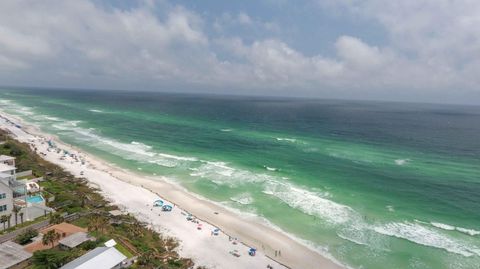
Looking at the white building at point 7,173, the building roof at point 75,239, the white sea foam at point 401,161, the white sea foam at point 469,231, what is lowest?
the white sea foam at point 469,231

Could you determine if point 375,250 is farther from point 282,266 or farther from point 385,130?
point 385,130

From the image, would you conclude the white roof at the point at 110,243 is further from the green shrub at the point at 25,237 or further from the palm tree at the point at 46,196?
the palm tree at the point at 46,196

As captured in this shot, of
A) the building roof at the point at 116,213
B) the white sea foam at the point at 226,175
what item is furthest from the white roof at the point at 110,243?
the white sea foam at the point at 226,175

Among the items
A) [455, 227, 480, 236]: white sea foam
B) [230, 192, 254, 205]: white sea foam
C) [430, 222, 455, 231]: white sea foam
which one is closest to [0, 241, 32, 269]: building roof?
[230, 192, 254, 205]: white sea foam

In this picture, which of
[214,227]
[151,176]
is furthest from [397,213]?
[151,176]

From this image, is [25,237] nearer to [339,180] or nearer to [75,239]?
[75,239]
